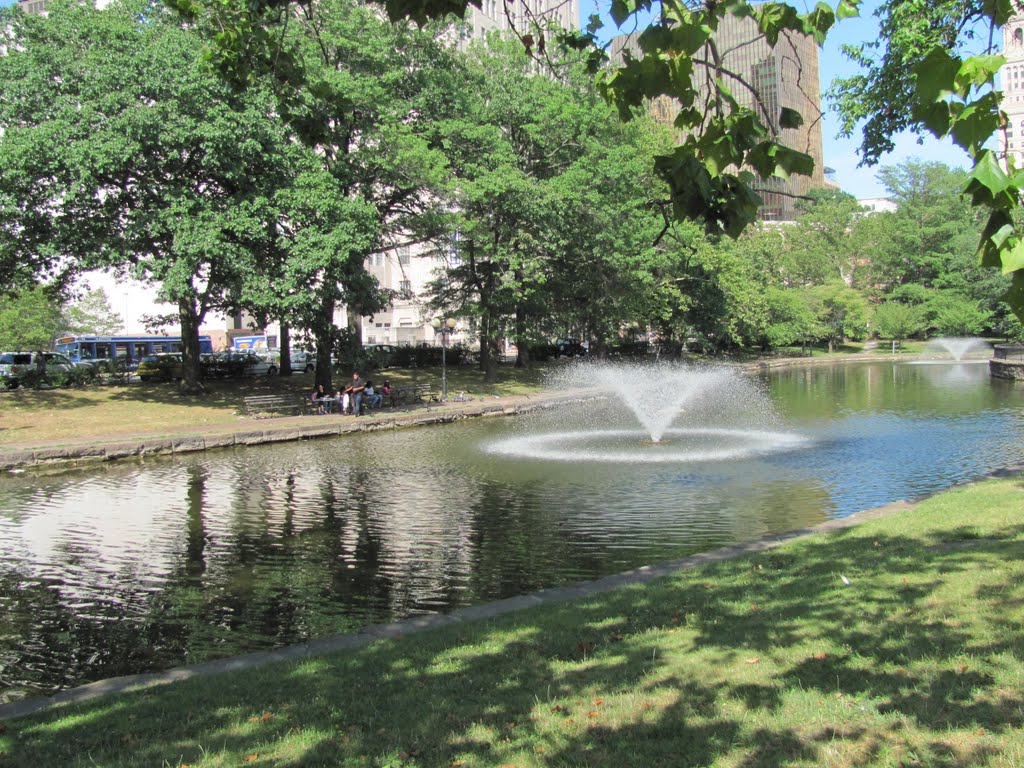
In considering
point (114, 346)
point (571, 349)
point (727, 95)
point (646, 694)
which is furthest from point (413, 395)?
point (114, 346)

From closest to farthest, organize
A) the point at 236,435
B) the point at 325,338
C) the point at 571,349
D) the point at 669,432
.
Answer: the point at 236,435 < the point at 669,432 < the point at 325,338 < the point at 571,349

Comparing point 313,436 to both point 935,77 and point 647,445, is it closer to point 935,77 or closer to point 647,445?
point 647,445

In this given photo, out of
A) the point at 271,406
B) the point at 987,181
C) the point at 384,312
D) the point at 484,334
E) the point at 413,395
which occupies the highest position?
the point at 384,312

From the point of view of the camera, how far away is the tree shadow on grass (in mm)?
4227

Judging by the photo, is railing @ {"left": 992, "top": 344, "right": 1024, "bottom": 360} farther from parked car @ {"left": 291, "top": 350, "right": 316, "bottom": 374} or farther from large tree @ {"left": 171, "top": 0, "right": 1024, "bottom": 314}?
large tree @ {"left": 171, "top": 0, "right": 1024, "bottom": 314}

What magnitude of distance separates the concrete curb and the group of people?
20136mm

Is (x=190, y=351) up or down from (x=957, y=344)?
down

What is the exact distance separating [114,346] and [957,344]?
70348mm

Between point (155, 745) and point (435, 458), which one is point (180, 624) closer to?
point (155, 745)

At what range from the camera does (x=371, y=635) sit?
6.88 meters

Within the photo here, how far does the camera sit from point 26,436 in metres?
23.0

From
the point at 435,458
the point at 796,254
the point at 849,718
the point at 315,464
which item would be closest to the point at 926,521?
the point at 849,718

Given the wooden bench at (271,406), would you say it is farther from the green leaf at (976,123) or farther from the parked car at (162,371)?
the green leaf at (976,123)

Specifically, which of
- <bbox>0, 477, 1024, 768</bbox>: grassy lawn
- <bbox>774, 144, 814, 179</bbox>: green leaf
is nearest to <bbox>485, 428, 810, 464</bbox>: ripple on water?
<bbox>0, 477, 1024, 768</bbox>: grassy lawn
